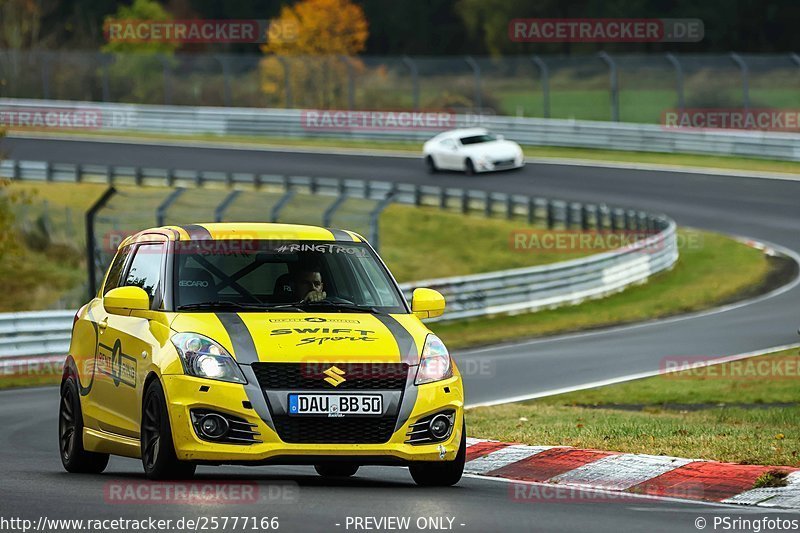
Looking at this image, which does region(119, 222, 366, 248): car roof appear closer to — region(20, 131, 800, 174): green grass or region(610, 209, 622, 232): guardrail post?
region(610, 209, 622, 232): guardrail post

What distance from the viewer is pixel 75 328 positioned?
11.6 m

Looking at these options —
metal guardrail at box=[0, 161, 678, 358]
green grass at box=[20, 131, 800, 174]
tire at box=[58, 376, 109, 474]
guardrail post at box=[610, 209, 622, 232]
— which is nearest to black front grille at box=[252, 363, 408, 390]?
tire at box=[58, 376, 109, 474]

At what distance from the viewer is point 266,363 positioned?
9203mm

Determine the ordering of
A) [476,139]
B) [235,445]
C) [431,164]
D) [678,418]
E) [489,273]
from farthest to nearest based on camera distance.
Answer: [431,164] < [476,139] < [489,273] < [678,418] < [235,445]

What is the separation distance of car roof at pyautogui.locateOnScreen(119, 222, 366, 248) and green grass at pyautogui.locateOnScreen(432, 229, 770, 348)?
49.9ft

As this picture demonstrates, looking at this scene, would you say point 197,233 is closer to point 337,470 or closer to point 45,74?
point 337,470

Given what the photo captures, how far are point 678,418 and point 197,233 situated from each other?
5.80m

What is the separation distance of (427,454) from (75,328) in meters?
3.31

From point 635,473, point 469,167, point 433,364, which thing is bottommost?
point 469,167

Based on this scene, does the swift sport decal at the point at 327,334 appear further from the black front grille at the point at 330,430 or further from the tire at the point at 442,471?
the tire at the point at 442,471

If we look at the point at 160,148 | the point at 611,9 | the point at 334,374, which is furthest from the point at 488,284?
the point at 611,9

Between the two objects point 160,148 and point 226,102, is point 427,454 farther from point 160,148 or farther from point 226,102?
point 226,102

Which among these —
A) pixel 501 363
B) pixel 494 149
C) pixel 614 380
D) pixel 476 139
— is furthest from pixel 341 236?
pixel 476 139

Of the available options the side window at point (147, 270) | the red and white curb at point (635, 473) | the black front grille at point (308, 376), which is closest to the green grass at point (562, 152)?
the red and white curb at point (635, 473)
